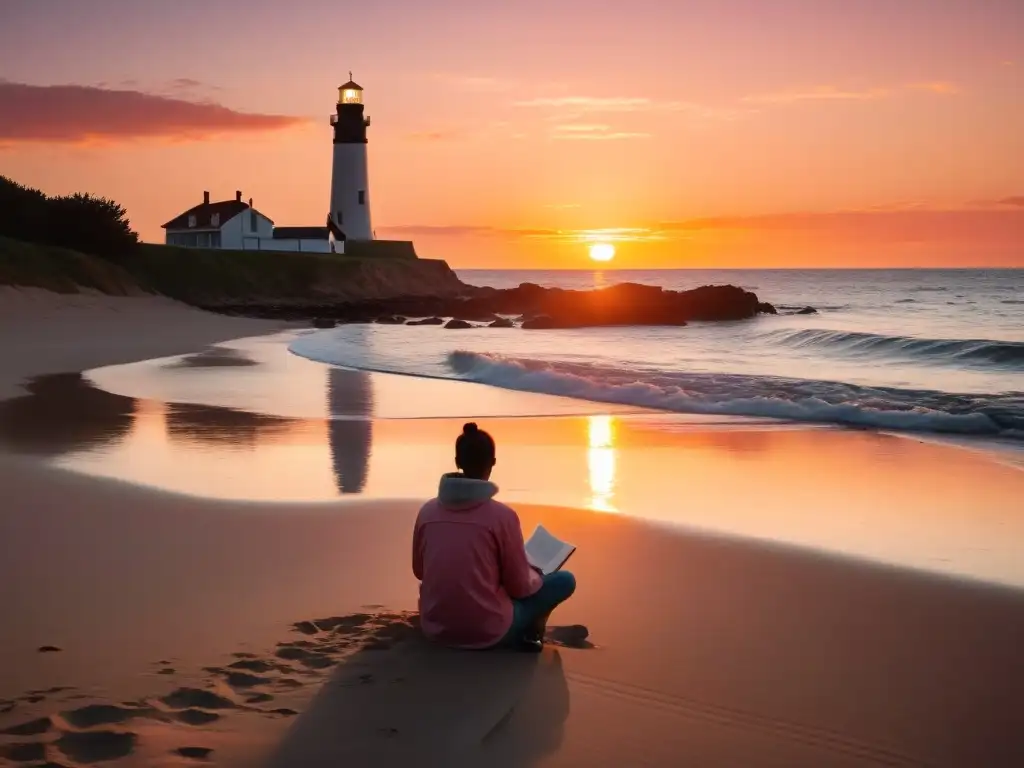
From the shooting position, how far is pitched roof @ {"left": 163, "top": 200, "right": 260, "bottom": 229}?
68.4m

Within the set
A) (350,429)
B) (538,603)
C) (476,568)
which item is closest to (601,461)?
(350,429)

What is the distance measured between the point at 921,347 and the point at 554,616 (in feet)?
90.7

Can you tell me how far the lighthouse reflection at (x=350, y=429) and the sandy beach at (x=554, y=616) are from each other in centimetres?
9

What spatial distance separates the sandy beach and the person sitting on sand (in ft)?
0.49

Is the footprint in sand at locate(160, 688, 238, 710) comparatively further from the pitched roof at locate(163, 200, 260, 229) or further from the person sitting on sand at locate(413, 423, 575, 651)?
the pitched roof at locate(163, 200, 260, 229)

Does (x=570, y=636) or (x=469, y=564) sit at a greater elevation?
(x=469, y=564)

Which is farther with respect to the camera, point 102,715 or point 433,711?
point 433,711

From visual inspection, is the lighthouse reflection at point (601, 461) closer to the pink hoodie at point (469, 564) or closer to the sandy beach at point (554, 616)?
the sandy beach at point (554, 616)

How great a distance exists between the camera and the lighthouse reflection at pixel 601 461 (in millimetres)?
8680

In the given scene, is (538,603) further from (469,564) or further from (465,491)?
(465,491)

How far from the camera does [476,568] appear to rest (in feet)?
15.6

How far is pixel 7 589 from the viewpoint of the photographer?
5719mm

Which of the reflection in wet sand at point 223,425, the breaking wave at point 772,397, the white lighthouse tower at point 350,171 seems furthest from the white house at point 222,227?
the reflection in wet sand at point 223,425

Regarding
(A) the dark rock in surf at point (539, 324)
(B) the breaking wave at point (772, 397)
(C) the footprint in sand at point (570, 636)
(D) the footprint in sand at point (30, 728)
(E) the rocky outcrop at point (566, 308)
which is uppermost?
(E) the rocky outcrop at point (566, 308)
